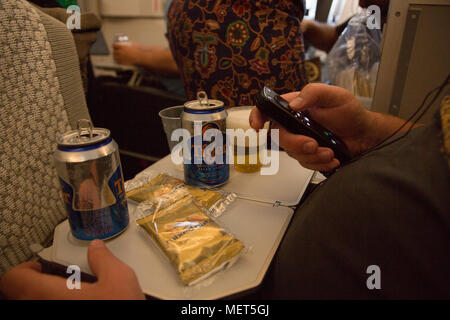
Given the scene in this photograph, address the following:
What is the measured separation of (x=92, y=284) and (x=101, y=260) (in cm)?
4

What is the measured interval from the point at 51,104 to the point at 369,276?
2.11 ft

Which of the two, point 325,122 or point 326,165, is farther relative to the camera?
point 325,122

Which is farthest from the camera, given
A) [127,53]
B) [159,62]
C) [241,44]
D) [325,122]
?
[127,53]

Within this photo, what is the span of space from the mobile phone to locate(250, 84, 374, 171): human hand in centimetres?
2

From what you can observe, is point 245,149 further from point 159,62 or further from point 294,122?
point 159,62

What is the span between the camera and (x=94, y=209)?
1.49 feet

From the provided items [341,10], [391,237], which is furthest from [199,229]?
[341,10]

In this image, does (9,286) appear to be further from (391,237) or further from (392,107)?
(392,107)

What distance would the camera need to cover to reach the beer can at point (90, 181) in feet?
1.41

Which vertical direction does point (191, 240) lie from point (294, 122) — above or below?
below

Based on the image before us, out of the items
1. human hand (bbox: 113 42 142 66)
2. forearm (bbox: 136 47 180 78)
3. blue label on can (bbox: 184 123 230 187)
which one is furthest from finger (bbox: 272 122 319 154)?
human hand (bbox: 113 42 142 66)

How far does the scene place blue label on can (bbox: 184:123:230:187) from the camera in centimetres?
59

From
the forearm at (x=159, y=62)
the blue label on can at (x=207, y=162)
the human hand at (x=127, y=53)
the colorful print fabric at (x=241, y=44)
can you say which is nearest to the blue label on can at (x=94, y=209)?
the blue label on can at (x=207, y=162)

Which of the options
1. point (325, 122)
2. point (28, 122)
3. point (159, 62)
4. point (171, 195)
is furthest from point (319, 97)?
point (159, 62)
